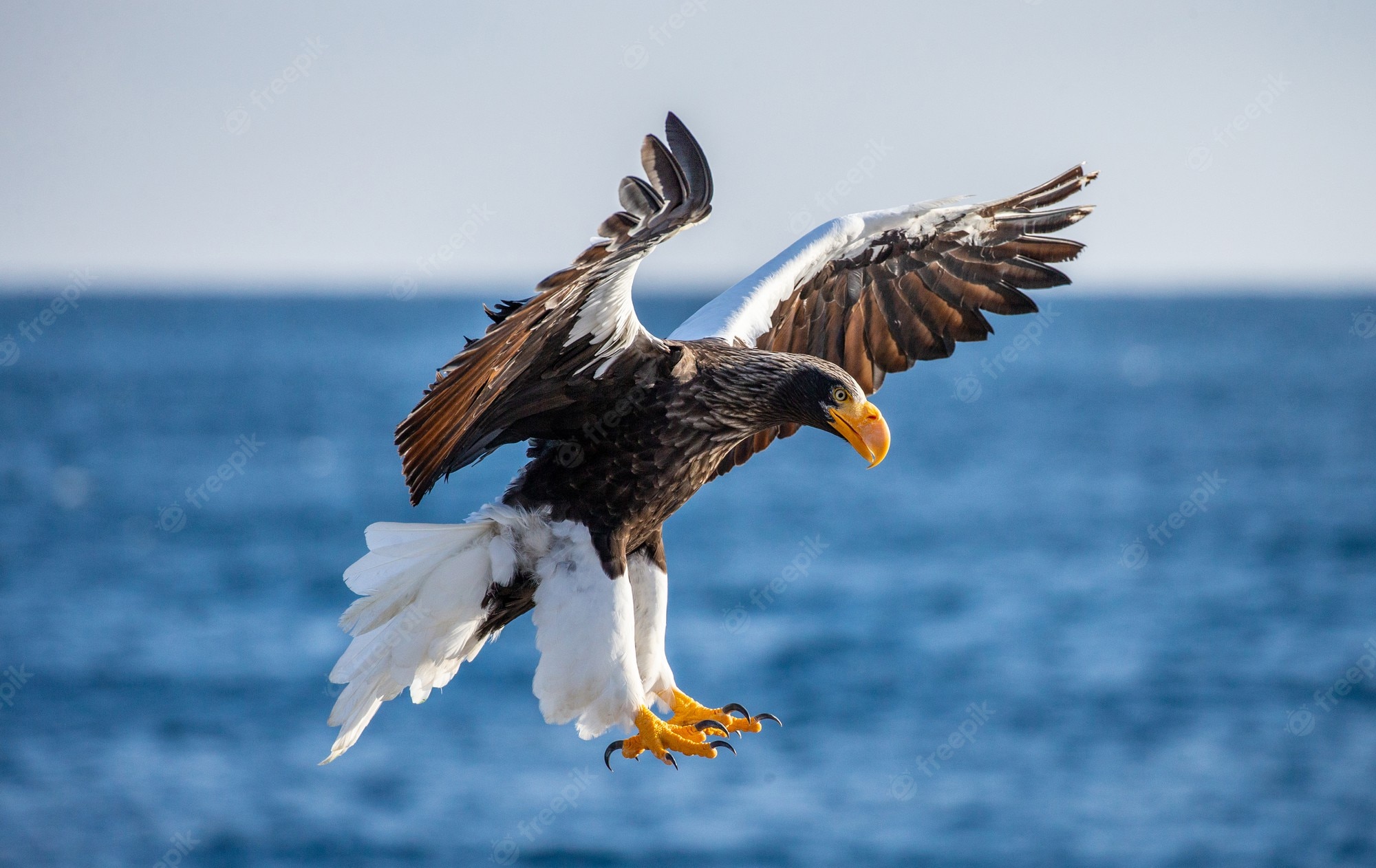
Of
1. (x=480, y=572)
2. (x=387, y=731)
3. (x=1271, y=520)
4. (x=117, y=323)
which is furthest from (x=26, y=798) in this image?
(x=117, y=323)

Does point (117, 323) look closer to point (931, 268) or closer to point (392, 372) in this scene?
point (392, 372)

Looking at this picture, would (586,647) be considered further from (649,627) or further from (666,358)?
(666,358)

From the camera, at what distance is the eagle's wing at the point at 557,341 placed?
13.2ft

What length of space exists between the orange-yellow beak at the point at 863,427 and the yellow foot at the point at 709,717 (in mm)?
1215

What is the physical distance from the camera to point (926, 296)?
6.58m

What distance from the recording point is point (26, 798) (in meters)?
26.1

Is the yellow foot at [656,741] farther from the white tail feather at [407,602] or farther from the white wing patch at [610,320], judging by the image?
the white wing patch at [610,320]

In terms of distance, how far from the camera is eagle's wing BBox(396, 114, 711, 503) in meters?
4.02

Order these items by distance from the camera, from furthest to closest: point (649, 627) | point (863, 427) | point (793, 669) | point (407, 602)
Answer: point (793, 669) < point (649, 627) < point (407, 602) < point (863, 427)

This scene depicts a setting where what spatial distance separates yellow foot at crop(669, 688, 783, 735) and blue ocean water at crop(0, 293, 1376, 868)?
1888cm

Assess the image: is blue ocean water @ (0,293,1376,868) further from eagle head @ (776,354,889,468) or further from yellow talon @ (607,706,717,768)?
eagle head @ (776,354,889,468)

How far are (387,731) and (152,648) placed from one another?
948 cm

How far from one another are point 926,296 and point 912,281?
112 mm

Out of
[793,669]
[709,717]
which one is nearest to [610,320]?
[709,717]
